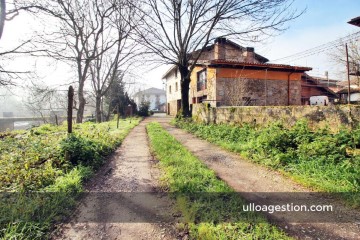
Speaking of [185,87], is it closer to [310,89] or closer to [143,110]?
[310,89]

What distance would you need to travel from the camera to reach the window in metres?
20.4

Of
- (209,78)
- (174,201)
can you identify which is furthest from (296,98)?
(174,201)

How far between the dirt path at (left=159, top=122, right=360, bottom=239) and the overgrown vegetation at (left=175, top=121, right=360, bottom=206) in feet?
0.84

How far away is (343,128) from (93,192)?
508cm

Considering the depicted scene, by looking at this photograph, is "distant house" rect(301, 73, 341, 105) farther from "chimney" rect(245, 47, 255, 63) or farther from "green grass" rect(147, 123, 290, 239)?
"green grass" rect(147, 123, 290, 239)

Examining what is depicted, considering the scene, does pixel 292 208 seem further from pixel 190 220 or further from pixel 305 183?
pixel 190 220

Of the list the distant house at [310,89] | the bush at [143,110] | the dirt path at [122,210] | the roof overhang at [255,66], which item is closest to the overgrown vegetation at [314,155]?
the dirt path at [122,210]

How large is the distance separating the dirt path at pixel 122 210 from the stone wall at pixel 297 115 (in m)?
4.05

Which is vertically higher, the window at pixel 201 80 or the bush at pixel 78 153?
the window at pixel 201 80

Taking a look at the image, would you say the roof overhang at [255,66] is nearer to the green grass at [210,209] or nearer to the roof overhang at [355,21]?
the roof overhang at [355,21]

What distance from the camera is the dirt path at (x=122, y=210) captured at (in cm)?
235

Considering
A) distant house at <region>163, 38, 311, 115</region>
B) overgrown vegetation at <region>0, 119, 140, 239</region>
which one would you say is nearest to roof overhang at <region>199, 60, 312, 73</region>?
distant house at <region>163, 38, 311, 115</region>

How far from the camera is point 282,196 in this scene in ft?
10.2

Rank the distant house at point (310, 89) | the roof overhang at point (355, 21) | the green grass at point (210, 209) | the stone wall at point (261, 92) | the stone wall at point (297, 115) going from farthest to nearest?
the distant house at point (310, 89)
the stone wall at point (261, 92)
the roof overhang at point (355, 21)
the stone wall at point (297, 115)
the green grass at point (210, 209)
